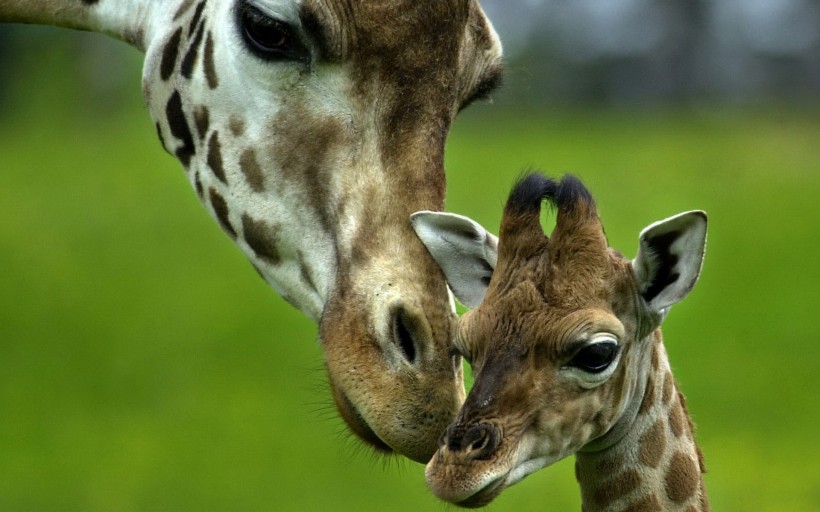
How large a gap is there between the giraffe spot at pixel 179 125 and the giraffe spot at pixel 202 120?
0.08m

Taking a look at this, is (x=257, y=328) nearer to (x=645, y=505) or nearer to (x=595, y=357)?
(x=645, y=505)

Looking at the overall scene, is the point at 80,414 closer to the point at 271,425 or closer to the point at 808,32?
the point at 271,425

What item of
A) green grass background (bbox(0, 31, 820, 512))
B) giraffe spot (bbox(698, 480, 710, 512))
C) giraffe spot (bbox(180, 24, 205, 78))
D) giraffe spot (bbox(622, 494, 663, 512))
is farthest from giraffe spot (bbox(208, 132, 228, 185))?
giraffe spot (bbox(698, 480, 710, 512))

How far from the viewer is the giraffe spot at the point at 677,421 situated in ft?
19.9

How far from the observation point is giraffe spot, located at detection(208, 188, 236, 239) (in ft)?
21.1

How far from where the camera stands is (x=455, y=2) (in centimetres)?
603

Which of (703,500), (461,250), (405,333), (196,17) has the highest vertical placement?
(196,17)

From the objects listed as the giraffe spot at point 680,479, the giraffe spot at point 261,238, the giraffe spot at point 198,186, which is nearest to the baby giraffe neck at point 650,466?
the giraffe spot at point 680,479

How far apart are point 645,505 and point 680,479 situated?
0.18 m

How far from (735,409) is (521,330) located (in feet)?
35.0

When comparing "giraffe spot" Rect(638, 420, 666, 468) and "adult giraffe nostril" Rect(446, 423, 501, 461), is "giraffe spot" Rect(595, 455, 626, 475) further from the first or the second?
"adult giraffe nostril" Rect(446, 423, 501, 461)

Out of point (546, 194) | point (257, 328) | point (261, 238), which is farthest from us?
point (257, 328)

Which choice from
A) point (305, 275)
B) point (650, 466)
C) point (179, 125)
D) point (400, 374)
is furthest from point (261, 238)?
point (650, 466)

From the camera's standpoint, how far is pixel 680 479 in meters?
5.99
